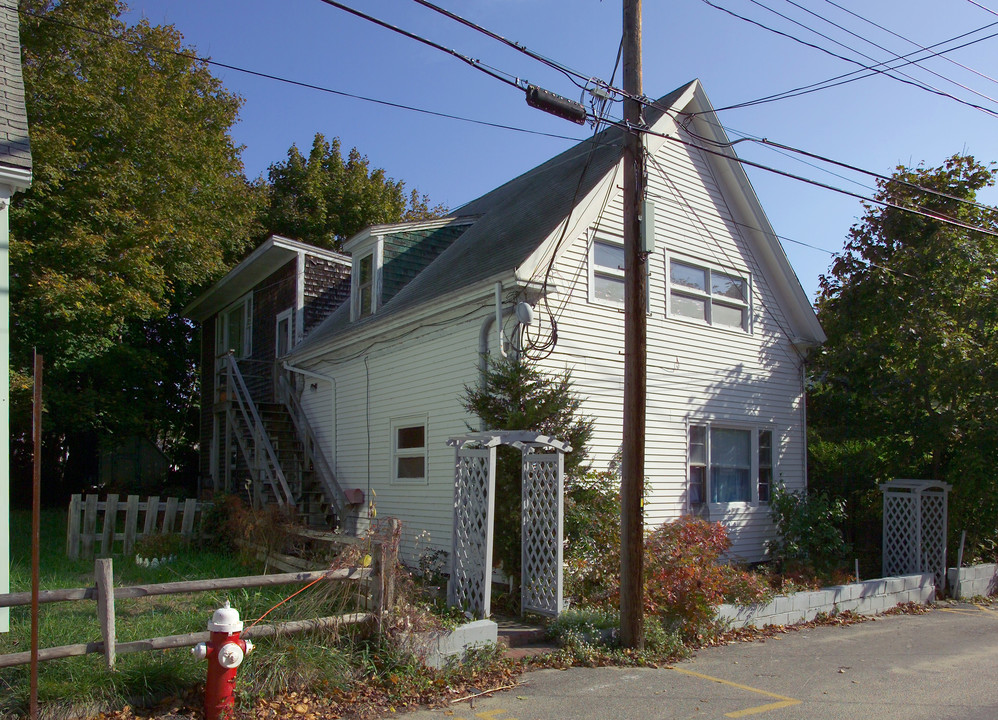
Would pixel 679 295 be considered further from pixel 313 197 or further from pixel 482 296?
pixel 313 197

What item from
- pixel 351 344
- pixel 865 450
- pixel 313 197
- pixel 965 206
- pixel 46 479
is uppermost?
pixel 313 197

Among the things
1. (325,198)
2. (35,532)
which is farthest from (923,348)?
(325,198)

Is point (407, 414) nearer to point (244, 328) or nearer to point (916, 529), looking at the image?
point (916, 529)

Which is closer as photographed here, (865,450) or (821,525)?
(821,525)

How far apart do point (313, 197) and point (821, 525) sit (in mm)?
23903

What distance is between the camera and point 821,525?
1320cm

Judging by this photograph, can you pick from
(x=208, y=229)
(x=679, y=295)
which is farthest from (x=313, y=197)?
(x=679, y=295)

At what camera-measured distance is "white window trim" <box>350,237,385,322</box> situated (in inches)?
599

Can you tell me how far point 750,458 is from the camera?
1451cm

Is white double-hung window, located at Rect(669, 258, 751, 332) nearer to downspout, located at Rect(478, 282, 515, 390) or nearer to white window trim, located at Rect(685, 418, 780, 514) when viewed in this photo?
white window trim, located at Rect(685, 418, 780, 514)

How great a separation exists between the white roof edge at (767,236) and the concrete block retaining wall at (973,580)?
4808 millimetres

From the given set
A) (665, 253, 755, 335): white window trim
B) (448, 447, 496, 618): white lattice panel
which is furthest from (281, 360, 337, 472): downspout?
(448, 447, 496, 618): white lattice panel

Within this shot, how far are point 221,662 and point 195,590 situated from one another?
36.9 inches

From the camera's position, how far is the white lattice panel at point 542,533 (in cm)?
896
